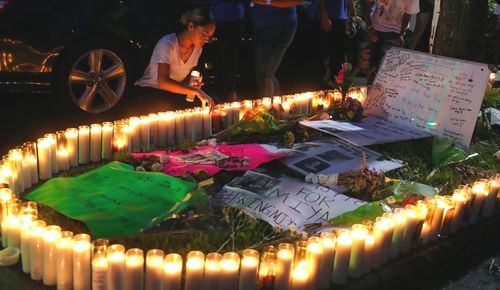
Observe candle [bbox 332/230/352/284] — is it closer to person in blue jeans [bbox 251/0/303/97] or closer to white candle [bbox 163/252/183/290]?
white candle [bbox 163/252/183/290]

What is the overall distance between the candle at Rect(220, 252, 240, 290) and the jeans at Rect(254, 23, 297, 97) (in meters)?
3.52

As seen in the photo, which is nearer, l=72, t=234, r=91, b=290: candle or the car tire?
l=72, t=234, r=91, b=290: candle

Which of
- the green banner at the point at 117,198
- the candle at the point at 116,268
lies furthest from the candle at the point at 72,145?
the candle at the point at 116,268

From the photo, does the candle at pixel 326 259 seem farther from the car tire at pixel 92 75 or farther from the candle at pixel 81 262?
the car tire at pixel 92 75

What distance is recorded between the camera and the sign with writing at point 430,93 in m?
4.61

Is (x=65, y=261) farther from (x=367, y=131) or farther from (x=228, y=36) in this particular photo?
(x=228, y=36)

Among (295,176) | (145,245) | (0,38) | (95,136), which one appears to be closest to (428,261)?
(295,176)

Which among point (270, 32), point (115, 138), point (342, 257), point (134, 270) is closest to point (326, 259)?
point (342, 257)

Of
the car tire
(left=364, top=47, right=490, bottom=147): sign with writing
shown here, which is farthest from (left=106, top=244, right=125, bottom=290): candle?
the car tire

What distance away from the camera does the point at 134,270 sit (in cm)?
243

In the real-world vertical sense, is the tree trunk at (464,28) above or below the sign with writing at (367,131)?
above

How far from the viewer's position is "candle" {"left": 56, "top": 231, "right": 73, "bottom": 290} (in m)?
2.55

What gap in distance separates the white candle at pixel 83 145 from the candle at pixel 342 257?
199 cm

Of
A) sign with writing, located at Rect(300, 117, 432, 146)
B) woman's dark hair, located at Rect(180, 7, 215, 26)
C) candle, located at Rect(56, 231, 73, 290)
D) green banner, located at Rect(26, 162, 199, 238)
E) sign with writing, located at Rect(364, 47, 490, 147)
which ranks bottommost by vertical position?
candle, located at Rect(56, 231, 73, 290)
